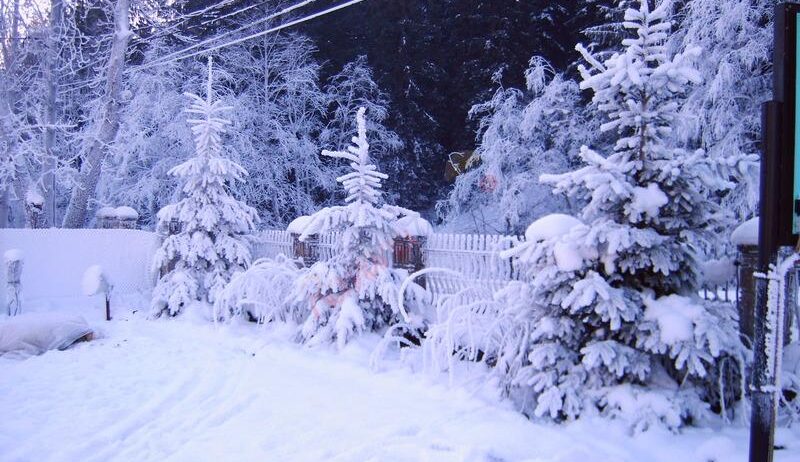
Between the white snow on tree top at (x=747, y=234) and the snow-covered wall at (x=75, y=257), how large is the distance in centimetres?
1101

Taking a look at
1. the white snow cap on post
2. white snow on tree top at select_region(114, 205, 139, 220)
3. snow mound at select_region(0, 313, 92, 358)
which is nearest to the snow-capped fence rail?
snow mound at select_region(0, 313, 92, 358)

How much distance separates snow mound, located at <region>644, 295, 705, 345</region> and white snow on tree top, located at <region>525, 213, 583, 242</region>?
85 centimetres

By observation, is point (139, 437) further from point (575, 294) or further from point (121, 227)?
point (121, 227)

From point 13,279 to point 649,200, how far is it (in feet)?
35.5

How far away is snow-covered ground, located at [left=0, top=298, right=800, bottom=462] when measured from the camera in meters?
3.67

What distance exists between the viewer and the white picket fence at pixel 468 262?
6594 mm

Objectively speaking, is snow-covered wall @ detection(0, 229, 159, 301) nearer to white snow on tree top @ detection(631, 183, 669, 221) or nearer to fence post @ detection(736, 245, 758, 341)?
white snow on tree top @ detection(631, 183, 669, 221)

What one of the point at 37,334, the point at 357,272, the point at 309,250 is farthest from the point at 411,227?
the point at 37,334

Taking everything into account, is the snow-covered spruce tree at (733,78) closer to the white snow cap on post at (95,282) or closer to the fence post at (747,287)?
the fence post at (747,287)

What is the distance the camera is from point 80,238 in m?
11.9

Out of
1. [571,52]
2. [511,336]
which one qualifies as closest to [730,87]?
[571,52]

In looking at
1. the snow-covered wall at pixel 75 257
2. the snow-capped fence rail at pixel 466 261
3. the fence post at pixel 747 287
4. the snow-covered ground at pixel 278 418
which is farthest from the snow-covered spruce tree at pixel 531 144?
the fence post at pixel 747 287

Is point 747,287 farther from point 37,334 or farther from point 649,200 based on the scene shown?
point 37,334

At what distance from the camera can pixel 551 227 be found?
15.0 feet
